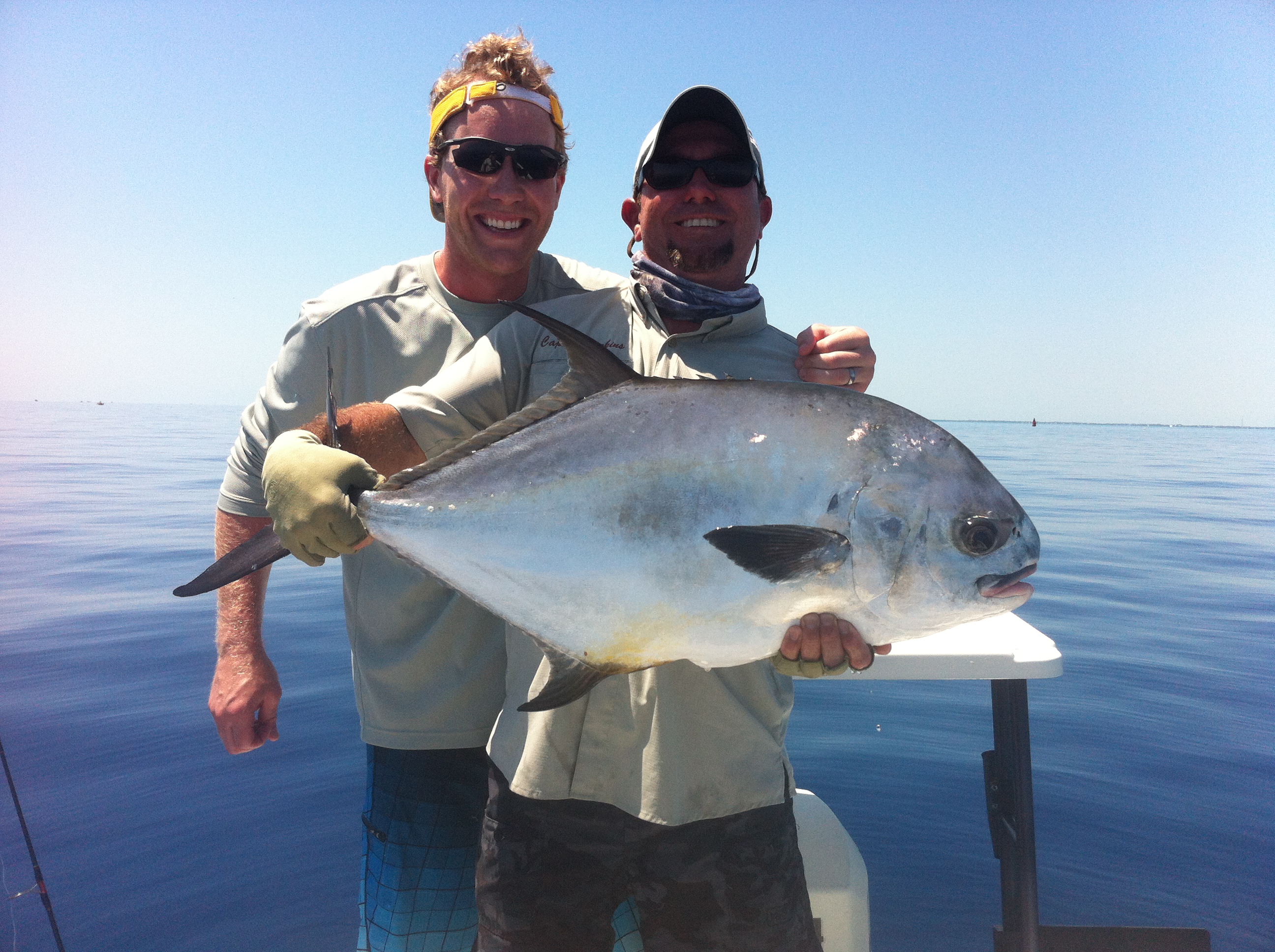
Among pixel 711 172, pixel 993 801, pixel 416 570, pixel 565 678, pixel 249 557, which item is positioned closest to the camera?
pixel 565 678

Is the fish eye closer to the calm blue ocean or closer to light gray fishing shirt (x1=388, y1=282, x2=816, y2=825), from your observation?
light gray fishing shirt (x1=388, y1=282, x2=816, y2=825)

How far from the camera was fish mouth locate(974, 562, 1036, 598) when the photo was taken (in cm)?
140

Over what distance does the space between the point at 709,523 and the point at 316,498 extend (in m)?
0.81

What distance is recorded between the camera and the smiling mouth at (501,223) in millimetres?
2371

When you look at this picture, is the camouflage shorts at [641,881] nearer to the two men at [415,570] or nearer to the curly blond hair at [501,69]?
the two men at [415,570]

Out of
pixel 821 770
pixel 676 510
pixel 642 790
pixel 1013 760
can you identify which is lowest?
pixel 821 770

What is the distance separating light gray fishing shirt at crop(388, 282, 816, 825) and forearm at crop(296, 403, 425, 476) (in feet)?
0.10

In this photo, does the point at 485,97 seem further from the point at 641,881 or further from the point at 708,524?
the point at 641,881

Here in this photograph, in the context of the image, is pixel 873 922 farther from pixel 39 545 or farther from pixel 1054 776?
pixel 39 545

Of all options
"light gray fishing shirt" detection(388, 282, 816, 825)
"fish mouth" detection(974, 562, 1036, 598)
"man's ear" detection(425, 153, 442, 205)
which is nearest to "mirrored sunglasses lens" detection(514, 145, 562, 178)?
"man's ear" detection(425, 153, 442, 205)

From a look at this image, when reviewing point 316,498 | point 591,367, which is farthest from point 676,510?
point 316,498

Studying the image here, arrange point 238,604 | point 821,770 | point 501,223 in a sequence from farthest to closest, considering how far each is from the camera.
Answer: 1. point 821,770
2. point 238,604
3. point 501,223

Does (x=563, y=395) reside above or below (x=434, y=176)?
below

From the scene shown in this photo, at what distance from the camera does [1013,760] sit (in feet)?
9.16
